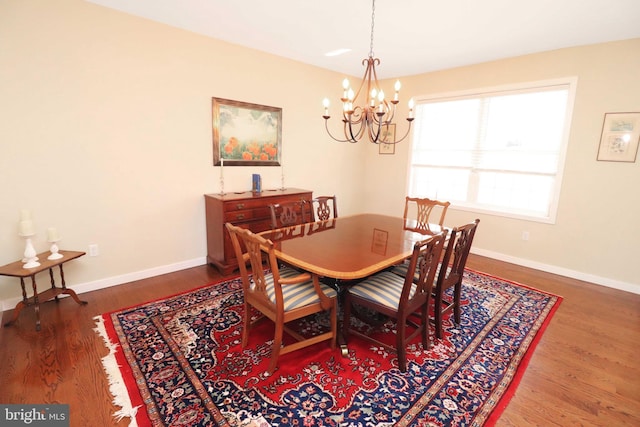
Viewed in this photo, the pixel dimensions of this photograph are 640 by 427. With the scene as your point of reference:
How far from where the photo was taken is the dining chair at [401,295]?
1.88 meters

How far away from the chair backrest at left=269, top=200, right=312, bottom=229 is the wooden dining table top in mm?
272

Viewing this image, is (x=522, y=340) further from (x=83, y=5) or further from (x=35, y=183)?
(x=83, y=5)

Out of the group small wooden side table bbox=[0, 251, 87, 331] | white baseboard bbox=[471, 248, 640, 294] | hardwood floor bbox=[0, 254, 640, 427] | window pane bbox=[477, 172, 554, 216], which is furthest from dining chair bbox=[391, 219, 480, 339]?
small wooden side table bbox=[0, 251, 87, 331]

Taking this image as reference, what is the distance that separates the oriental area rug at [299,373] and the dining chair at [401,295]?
144mm

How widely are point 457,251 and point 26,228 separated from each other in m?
3.42

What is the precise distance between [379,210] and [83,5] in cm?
465

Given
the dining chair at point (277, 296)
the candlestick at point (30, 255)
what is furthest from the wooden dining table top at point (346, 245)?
the candlestick at point (30, 255)

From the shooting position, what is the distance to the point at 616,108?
3207 mm

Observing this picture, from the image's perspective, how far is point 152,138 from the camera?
312 cm

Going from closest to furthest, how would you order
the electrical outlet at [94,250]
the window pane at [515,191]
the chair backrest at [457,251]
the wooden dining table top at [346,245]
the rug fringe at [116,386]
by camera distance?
the rug fringe at [116,386]
the wooden dining table top at [346,245]
the chair backrest at [457,251]
the electrical outlet at [94,250]
the window pane at [515,191]

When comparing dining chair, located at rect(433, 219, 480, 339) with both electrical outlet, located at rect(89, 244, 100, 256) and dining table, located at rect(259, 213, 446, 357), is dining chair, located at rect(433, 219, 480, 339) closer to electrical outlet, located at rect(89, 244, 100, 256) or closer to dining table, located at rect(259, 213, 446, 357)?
dining table, located at rect(259, 213, 446, 357)

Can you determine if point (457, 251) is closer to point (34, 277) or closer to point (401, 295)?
point (401, 295)

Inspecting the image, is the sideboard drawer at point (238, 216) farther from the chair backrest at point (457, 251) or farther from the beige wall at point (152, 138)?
the chair backrest at point (457, 251)

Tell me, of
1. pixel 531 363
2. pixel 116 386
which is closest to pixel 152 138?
pixel 116 386
